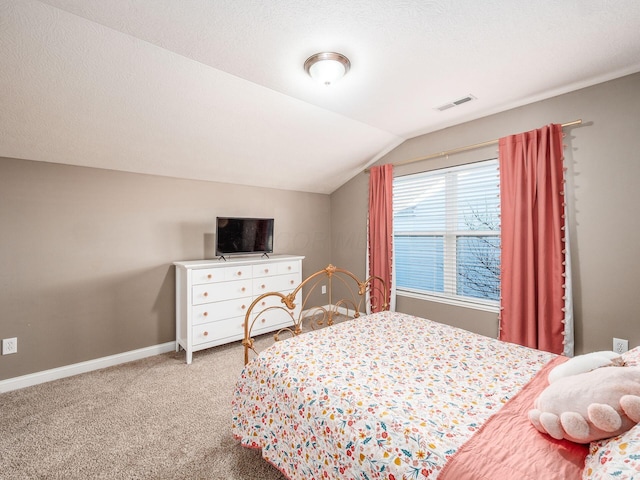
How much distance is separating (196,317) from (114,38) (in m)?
2.30

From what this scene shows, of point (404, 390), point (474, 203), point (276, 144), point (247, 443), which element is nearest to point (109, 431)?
point (247, 443)

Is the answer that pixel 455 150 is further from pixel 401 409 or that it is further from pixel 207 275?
pixel 207 275

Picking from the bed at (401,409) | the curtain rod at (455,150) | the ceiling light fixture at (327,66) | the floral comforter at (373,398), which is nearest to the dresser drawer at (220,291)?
the bed at (401,409)

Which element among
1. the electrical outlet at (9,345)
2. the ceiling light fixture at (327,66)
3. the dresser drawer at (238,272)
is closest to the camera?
the ceiling light fixture at (327,66)

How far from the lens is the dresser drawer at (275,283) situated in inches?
133

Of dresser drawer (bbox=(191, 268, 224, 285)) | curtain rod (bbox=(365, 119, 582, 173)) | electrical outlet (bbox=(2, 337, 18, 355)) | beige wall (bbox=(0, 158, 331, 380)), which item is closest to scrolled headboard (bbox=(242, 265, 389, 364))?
dresser drawer (bbox=(191, 268, 224, 285))

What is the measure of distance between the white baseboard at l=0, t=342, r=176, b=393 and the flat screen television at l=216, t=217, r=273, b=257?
3.90 ft

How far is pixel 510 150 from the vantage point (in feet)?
8.79

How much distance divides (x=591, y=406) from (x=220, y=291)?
9.45 feet

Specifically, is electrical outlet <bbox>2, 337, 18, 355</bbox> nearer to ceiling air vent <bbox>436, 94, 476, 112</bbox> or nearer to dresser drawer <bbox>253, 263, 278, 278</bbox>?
dresser drawer <bbox>253, 263, 278, 278</bbox>

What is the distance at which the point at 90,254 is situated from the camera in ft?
8.86

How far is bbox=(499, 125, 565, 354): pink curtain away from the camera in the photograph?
2426mm

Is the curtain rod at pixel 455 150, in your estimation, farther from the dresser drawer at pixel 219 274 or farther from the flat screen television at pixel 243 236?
the dresser drawer at pixel 219 274

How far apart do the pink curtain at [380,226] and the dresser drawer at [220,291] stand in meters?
1.64
